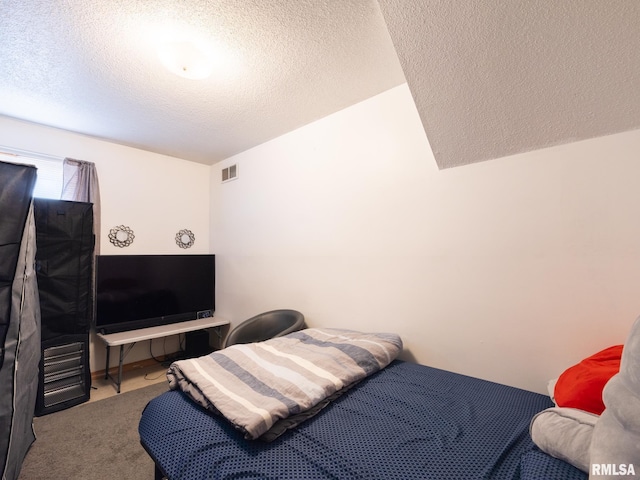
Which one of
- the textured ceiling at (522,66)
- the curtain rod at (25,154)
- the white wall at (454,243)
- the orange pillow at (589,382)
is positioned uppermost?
the curtain rod at (25,154)

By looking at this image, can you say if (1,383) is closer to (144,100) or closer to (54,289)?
(54,289)

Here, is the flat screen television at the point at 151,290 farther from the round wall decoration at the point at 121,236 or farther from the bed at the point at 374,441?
the bed at the point at 374,441

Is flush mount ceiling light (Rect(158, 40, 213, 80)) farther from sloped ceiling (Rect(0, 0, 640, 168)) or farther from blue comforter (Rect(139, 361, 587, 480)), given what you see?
blue comforter (Rect(139, 361, 587, 480))

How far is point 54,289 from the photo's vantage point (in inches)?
95.4

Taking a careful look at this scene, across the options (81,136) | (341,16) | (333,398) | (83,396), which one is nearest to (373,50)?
(341,16)

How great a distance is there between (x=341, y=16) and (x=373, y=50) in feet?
1.05

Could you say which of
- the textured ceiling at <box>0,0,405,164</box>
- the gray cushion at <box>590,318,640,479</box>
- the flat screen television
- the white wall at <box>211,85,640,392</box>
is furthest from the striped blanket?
the flat screen television

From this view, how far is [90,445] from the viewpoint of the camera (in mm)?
1957

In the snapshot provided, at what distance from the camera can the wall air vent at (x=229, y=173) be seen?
3.50 m

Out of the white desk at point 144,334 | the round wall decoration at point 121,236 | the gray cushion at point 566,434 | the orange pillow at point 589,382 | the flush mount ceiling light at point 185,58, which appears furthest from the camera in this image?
the round wall decoration at point 121,236

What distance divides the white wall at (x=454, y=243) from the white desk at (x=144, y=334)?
0.79m

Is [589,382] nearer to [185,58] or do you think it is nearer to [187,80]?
[185,58]

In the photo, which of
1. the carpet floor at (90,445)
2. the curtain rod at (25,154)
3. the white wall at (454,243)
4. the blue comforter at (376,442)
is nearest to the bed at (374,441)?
the blue comforter at (376,442)

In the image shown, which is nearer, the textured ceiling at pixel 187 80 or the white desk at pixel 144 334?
the textured ceiling at pixel 187 80
